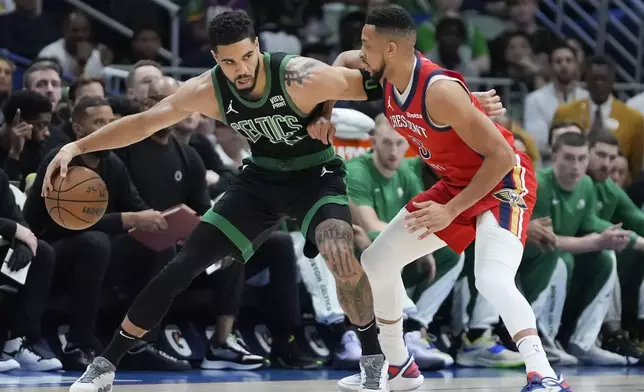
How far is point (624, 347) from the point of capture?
8.49 m

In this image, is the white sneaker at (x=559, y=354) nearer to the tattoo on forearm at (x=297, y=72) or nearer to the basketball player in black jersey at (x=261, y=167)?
the basketball player in black jersey at (x=261, y=167)

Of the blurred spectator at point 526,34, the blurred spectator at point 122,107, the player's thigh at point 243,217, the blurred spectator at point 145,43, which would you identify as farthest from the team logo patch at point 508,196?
the blurred spectator at point 526,34

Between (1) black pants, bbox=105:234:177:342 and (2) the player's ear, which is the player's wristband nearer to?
(2) the player's ear

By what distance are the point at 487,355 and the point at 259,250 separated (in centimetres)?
178

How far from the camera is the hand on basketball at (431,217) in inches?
213

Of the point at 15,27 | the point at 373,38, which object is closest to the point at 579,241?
the point at 373,38

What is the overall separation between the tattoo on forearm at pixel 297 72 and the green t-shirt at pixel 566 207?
3.28m

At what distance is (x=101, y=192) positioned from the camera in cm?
594

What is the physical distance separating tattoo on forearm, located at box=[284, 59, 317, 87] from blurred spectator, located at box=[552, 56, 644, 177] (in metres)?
5.04

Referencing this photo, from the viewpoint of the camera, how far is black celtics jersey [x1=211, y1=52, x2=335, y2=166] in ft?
18.4

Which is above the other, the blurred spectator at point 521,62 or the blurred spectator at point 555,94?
the blurred spectator at point 521,62

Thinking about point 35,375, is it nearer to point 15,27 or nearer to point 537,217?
point 537,217

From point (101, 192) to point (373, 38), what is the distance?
1590 millimetres

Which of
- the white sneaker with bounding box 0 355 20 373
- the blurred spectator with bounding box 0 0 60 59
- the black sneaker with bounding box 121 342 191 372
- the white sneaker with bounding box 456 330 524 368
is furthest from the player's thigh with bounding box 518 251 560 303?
the blurred spectator with bounding box 0 0 60 59
